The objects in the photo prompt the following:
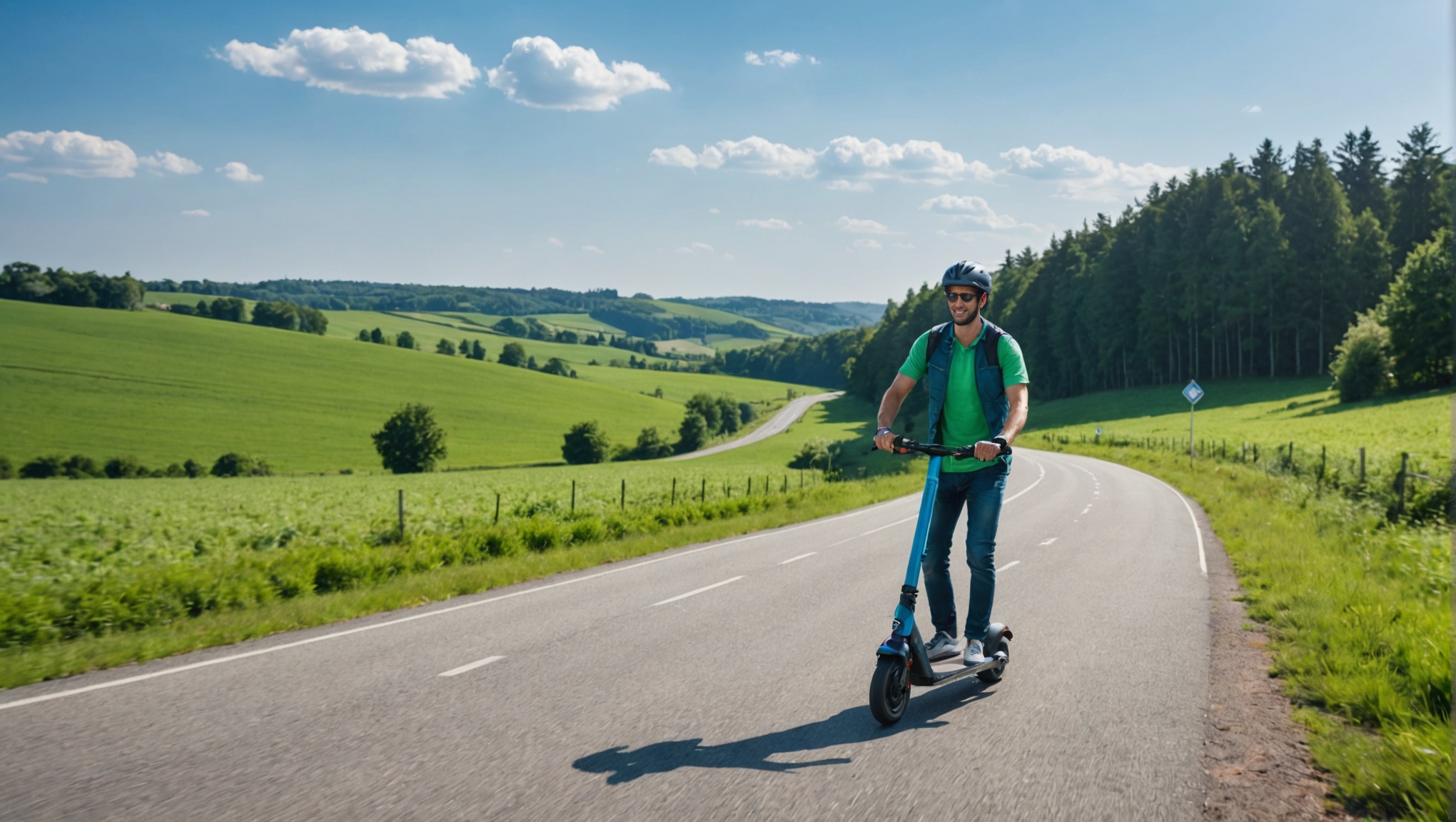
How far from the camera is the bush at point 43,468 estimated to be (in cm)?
5231

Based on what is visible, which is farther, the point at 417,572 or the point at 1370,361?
the point at 1370,361

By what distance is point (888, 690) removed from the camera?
170 inches

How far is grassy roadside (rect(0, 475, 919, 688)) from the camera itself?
5.89 m

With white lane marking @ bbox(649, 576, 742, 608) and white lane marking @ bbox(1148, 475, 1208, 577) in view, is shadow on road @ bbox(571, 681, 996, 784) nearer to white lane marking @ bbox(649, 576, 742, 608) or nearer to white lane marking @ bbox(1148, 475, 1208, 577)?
white lane marking @ bbox(649, 576, 742, 608)

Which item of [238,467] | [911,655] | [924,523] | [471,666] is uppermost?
[924,523]

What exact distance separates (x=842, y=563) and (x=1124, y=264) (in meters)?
76.9

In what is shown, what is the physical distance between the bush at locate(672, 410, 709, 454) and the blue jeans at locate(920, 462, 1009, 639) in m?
82.5

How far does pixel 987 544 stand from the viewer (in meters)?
5.00

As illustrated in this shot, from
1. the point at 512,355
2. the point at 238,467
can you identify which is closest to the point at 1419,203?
the point at 238,467

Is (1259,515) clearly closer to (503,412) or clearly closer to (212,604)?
(212,604)

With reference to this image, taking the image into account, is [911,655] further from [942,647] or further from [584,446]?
[584,446]

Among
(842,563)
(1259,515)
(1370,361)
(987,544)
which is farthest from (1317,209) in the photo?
(987,544)

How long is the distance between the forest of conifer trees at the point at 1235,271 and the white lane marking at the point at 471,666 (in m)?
60.7

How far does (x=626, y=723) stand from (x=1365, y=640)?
4.99 m
